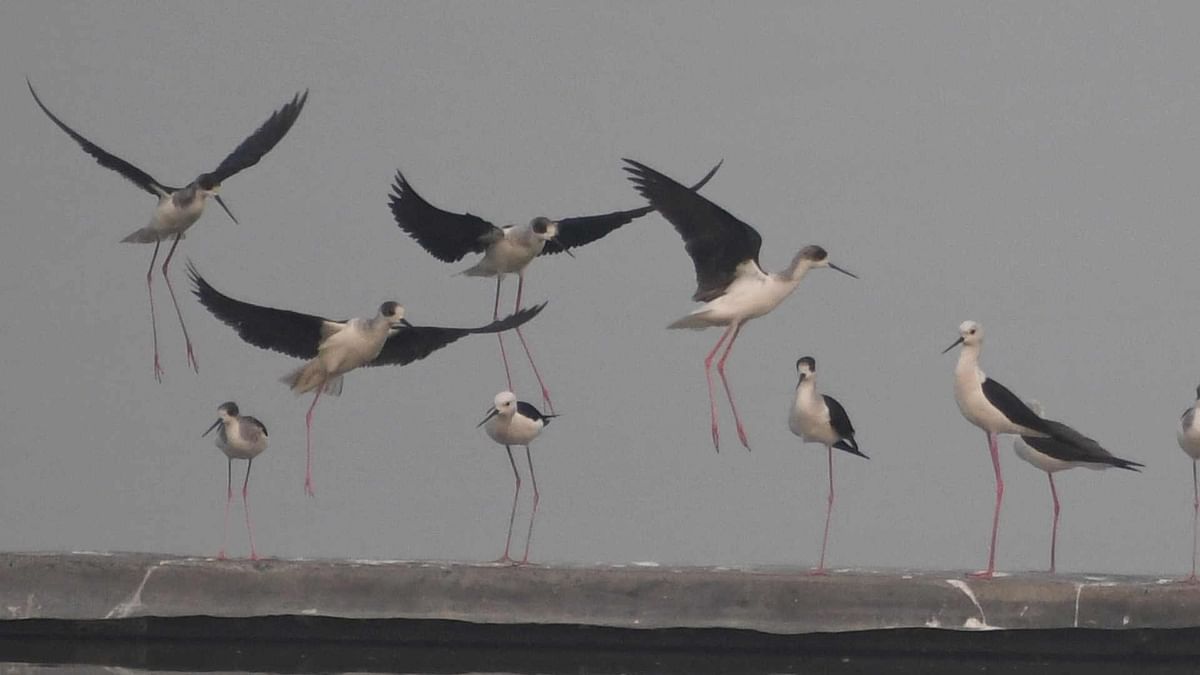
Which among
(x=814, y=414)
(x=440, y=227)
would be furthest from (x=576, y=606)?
(x=440, y=227)

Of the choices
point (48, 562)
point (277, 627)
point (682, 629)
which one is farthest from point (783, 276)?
point (48, 562)

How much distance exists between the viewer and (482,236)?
14.3 metres

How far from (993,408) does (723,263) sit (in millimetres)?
1773

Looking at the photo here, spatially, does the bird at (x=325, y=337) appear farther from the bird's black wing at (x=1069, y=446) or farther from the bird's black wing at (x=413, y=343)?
the bird's black wing at (x=1069, y=446)

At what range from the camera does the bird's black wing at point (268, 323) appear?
12930 mm

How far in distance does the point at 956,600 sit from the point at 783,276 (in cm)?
238

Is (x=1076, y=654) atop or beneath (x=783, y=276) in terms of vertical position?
beneath

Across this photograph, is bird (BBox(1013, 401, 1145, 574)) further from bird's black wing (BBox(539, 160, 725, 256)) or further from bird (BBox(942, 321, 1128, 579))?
bird's black wing (BBox(539, 160, 725, 256))

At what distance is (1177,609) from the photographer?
451 inches

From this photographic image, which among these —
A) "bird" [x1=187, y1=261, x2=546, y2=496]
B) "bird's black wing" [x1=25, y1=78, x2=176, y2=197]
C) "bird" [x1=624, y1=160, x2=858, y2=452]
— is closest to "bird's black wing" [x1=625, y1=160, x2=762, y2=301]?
"bird" [x1=624, y1=160, x2=858, y2=452]

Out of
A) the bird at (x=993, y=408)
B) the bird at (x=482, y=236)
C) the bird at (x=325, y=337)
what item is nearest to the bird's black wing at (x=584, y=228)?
the bird at (x=482, y=236)

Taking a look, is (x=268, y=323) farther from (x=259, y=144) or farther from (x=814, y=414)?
(x=814, y=414)

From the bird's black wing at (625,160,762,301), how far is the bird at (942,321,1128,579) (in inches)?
52.1

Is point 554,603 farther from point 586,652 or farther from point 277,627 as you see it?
point 277,627
